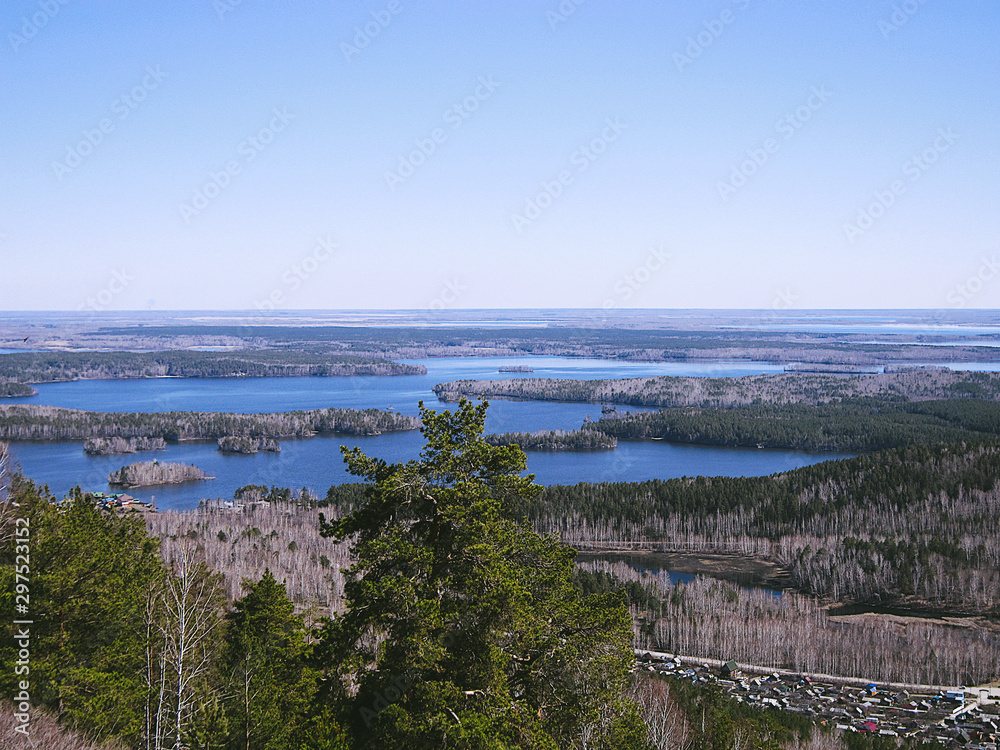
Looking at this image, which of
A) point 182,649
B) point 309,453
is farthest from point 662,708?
point 309,453

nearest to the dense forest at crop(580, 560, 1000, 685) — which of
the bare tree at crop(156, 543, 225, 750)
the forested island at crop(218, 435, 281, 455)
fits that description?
the bare tree at crop(156, 543, 225, 750)

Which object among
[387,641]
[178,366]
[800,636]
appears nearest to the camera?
[387,641]

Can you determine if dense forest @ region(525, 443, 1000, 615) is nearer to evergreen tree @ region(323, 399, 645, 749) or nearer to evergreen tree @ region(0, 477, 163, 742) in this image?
evergreen tree @ region(0, 477, 163, 742)

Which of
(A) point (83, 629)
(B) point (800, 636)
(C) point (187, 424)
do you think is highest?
(A) point (83, 629)

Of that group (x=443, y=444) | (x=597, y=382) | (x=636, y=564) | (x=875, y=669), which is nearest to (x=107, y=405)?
(x=597, y=382)

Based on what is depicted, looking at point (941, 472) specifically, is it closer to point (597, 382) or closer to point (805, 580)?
point (805, 580)

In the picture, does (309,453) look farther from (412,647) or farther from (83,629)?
(412,647)

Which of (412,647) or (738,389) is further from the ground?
(412,647)
